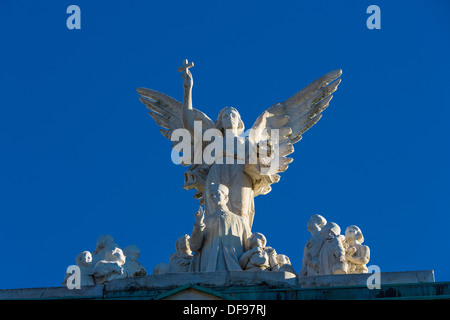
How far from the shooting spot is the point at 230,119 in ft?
85.0

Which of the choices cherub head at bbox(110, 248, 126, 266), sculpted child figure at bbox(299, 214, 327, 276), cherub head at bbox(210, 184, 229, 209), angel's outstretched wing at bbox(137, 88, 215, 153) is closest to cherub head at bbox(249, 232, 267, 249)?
cherub head at bbox(210, 184, 229, 209)

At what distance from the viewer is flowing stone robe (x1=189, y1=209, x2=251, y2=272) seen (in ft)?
74.5

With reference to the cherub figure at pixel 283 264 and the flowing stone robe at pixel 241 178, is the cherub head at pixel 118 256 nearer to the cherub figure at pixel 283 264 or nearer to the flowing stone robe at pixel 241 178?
the flowing stone robe at pixel 241 178

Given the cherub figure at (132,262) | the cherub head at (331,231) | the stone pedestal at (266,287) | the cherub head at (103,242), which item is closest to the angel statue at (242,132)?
the cherub head at (331,231)

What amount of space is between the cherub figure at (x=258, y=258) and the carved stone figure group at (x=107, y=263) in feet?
10.2

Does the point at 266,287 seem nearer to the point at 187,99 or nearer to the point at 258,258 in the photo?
the point at 258,258

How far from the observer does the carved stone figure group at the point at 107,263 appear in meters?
24.5

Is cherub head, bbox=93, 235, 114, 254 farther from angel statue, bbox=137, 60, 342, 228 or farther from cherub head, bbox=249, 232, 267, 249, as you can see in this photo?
cherub head, bbox=249, 232, 267, 249

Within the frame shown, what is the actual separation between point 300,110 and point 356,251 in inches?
177

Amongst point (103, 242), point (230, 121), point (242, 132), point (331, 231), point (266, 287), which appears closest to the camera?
point (266, 287)

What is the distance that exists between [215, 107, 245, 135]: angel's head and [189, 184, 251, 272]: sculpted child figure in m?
2.68

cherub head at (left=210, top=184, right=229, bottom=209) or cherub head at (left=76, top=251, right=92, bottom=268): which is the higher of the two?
cherub head at (left=210, top=184, right=229, bottom=209)

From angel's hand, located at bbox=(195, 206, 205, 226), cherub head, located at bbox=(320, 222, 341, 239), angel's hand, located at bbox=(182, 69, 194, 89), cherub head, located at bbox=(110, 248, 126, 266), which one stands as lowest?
cherub head, located at bbox=(110, 248, 126, 266)
